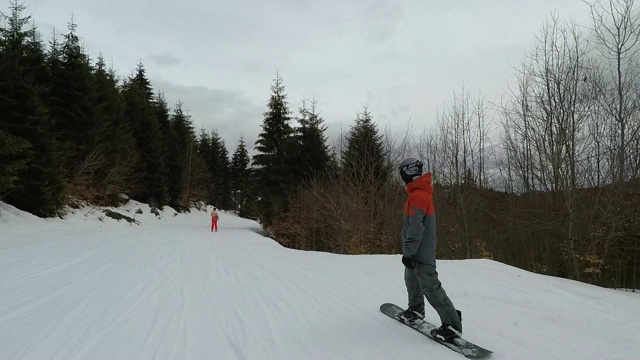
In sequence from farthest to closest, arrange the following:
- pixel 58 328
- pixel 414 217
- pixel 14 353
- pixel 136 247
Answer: pixel 136 247 < pixel 58 328 < pixel 414 217 < pixel 14 353

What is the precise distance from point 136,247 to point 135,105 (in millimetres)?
31058

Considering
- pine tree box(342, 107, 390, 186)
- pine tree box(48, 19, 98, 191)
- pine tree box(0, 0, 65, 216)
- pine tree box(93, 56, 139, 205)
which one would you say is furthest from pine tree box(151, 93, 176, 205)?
pine tree box(342, 107, 390, 186)

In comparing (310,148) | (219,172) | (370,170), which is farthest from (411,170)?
(219,172)

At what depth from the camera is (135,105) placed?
3947cm

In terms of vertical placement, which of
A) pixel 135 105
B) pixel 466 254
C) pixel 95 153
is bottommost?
pixel 466 254

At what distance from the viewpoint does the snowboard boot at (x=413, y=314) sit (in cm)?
448

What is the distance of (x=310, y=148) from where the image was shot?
104 feet

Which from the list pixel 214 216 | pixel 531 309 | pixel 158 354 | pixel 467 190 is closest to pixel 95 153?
pixel 214 216

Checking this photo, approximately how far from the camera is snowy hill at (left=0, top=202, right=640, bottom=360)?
381 centimetres

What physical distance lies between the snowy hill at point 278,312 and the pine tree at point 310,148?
2212cm

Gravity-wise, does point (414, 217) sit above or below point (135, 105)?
below

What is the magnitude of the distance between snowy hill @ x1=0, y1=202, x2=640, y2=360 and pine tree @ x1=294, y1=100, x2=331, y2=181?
22.1 metres

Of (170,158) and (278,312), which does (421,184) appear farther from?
(170,158)

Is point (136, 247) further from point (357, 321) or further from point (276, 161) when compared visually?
point (276, 161)
